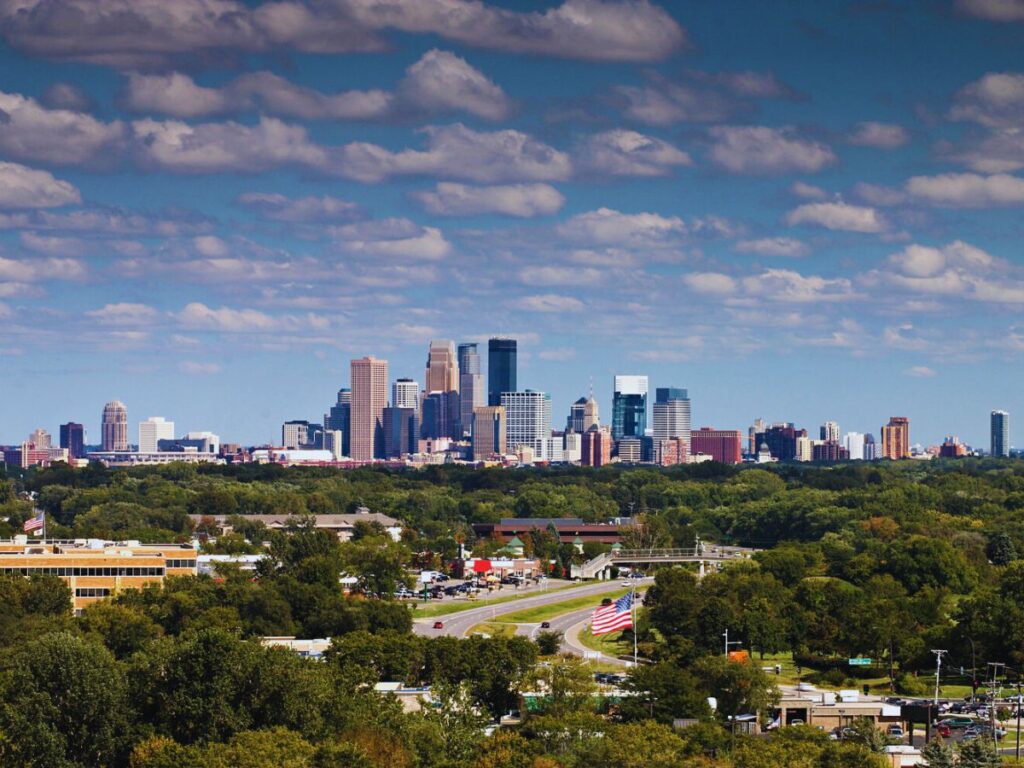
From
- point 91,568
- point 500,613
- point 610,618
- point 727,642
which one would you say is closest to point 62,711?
point 610,618

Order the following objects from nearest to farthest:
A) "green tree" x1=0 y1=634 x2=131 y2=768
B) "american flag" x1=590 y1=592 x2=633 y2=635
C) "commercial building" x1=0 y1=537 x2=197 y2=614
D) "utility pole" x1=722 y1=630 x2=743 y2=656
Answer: "green tree" x1=0 y1=634 x2=131 y2=768 < "american flag" x1=590 y1=592 x2=633 y2=635 < "utility pole" x1=722 y1=630 x2=743 y2=656 < "commercial building" x1=0 y1=537 x2=197 y2=614

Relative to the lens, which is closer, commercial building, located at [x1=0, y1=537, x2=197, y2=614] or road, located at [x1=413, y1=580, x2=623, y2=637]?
road, located at [x1=413, y1=580, x2=623, y2=637]

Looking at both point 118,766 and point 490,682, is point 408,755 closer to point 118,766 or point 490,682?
point 118,766

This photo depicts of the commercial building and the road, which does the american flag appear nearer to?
the road

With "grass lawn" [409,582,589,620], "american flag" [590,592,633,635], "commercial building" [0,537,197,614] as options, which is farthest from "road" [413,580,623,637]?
"american flag" [590,592,633,635]

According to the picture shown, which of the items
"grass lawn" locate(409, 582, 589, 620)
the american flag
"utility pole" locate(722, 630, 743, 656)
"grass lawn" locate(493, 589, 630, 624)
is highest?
the american flag

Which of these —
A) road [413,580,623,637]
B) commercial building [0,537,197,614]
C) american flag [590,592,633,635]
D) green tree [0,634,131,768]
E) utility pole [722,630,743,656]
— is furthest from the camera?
commercial building [0,537,197,614]

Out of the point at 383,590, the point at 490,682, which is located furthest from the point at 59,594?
the point at 490,682
